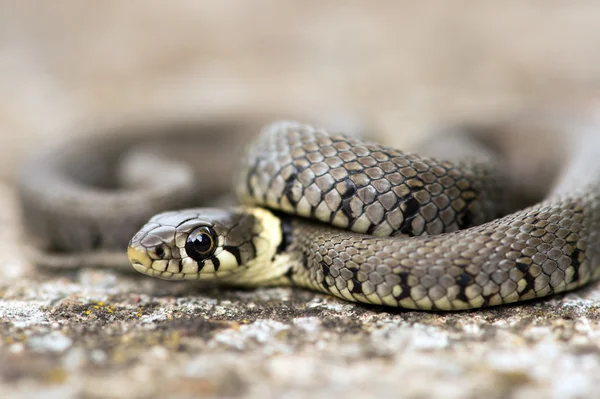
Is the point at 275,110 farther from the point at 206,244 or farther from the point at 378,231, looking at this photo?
the point at 378,231

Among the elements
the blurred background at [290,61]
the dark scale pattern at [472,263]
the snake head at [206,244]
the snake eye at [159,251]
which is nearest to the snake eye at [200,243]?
the snake head at [206,244]

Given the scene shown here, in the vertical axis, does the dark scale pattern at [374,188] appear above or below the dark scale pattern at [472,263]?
above

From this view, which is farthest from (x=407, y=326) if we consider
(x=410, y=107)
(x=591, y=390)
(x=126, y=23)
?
(x=126, y=23)

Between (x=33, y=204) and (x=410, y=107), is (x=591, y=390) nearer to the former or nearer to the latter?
(x=33, y=204)

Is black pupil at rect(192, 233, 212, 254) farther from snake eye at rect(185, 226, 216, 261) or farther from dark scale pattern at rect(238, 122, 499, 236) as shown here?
dark scale pattern at rect(238, 122, 499, 236)

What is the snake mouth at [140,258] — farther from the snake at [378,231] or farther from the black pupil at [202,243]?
the black pupil at [202,243]

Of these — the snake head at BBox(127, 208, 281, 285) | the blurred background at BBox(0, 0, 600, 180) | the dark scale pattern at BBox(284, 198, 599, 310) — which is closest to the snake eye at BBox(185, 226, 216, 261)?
the snake head at BBox(127, 208, 281, 285)

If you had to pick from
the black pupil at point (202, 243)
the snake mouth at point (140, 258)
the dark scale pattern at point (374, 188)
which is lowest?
the snake mouth at point (140, 258)
